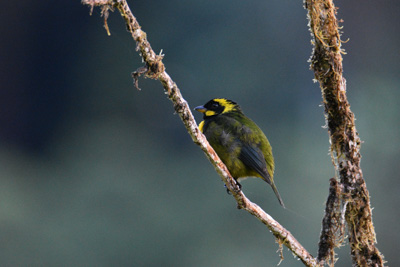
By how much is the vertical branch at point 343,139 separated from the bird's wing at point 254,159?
4.31 feet

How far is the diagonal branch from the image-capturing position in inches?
97.2

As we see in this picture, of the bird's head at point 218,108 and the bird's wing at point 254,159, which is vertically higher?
the bird's head at point 218,108

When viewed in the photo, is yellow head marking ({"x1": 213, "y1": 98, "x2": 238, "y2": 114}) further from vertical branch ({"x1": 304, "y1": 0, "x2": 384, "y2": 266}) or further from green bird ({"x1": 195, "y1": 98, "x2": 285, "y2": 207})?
vertical branch ({"x1": 304, "y1": 0, "x2": 384, "y2": 266})

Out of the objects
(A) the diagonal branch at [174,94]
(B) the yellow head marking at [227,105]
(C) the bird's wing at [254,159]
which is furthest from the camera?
(B) the yellow head marking at [227,105]

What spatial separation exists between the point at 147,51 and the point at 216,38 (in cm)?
1856

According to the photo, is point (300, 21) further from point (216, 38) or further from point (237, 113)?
point (237, 113)

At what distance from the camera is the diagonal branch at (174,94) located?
247 centimetres

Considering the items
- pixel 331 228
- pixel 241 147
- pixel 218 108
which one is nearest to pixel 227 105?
pixel 218 108

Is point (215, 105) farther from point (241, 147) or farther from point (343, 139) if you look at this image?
point (343, 139)

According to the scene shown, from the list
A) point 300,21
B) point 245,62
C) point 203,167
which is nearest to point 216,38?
point 245,62

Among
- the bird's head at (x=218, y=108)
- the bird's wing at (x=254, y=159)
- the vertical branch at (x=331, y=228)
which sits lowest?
the vertical branch at (x=331, y=228)

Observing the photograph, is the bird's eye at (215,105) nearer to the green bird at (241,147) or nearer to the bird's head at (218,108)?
the bird's head at (218,108)

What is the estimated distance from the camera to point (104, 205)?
18203 millimetres

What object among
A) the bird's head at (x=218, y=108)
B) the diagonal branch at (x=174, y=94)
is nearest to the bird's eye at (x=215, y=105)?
the bird's head at (x=218, y=108)
